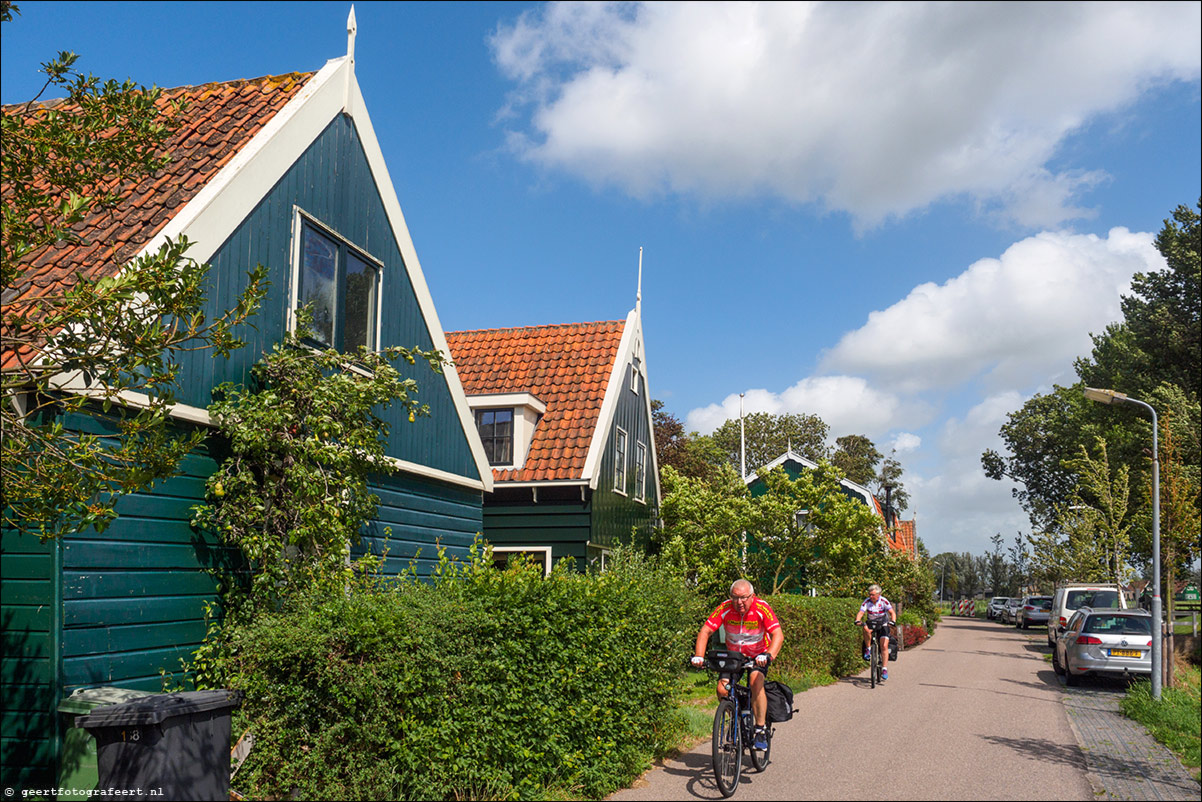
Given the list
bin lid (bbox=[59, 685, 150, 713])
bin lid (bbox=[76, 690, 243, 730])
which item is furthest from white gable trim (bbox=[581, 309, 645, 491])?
bin lid (bbox=[76, 690, 243, 730])

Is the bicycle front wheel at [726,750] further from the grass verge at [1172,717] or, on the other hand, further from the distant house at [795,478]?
the distant house at [795,478]

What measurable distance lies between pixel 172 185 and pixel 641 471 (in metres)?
15.4

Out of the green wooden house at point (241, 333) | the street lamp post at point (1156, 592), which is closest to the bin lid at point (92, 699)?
the green wooden house at point (241, 333)

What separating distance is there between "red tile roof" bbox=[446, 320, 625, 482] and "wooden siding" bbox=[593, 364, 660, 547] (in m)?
0.83

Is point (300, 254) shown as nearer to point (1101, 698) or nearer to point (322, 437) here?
point (322, 437)

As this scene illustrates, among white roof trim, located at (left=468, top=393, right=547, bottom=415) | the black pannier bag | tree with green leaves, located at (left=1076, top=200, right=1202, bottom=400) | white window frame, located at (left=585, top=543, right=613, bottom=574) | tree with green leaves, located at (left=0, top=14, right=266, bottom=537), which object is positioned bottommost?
the black pannier bag

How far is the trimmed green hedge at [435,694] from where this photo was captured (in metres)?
6.43

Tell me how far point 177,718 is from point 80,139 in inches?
142

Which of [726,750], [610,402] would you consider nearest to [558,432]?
[610,402]

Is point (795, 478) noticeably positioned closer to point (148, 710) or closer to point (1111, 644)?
point (1111, 644)

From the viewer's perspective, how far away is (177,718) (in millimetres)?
6027

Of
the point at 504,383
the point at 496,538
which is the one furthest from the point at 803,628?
the point at 504,383

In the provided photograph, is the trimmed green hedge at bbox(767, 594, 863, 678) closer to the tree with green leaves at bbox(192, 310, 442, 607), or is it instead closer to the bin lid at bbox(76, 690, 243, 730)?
the tree with green leaves at bbox(192, 310, 442, 607)

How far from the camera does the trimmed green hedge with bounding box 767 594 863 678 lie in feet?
54.1
